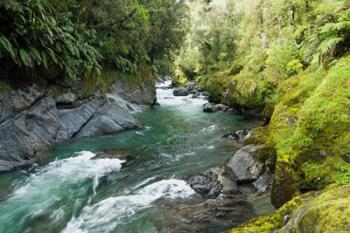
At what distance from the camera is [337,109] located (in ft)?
18.1

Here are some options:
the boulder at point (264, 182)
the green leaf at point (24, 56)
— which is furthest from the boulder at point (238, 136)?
the green leaf at point (24, 56)

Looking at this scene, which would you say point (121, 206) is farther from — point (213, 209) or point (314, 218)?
point (314, 218)

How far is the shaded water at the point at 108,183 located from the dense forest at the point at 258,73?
1.94 ft

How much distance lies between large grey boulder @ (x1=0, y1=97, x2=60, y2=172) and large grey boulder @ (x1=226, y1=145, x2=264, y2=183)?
5807mm

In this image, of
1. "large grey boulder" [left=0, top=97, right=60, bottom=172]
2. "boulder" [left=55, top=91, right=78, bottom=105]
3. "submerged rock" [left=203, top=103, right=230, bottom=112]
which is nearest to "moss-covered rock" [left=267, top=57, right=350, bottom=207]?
"large grey boulder" [left=0, top=97, right=60, bottom=172]

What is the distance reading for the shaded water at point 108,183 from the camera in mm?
6828

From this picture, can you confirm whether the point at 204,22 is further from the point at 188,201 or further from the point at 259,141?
the point at 188,201

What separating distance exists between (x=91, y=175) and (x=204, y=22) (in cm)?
2722

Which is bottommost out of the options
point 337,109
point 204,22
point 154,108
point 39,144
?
point 154,108

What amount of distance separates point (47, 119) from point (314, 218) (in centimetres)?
1065

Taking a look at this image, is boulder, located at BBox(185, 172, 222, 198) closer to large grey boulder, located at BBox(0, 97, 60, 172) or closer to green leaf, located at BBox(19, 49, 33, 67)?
large grey boulder, located at BBox(0, 97, 60, 172)

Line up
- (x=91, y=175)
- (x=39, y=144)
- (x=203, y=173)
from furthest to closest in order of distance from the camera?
(x=39, y=144), (x=91, y=175), (x=203, y=173)

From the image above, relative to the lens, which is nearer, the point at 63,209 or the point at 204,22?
the point at 63,209

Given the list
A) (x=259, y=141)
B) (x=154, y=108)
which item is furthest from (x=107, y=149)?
(x=154, y=108)
